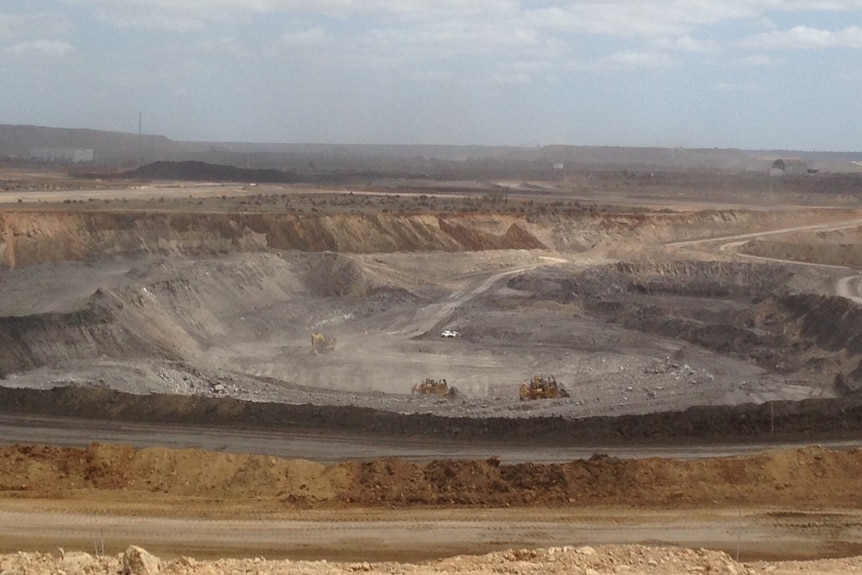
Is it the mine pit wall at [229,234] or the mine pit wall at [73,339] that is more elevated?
the mine pit wall at [229,234]

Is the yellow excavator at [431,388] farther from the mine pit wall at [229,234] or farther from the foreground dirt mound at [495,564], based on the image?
the mine pit wall at [229,234]

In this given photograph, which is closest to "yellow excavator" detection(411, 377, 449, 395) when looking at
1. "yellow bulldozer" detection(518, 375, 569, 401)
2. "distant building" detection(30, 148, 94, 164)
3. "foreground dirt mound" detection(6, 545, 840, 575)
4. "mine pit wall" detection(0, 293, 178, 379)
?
"yellow bulldozer" detection(518, 375, 569, 401)

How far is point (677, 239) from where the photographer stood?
5716 cm

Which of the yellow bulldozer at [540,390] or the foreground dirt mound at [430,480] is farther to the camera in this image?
the yellow bulldozer at [540,390]

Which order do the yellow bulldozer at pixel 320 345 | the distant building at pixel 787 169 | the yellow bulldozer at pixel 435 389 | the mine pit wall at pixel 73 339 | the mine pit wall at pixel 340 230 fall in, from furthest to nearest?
1. the distant building at pixel 787 169
2. the mine pit wall at pixel 340 230
3. the yellow bulldozer at pixel 320 345
4. the mine pit wall at pixel 73 339
5. the yellow bulldozer at pixel 435 389

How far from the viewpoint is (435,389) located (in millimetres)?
25734

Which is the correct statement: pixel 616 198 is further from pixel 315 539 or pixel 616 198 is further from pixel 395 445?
pixel 315 539

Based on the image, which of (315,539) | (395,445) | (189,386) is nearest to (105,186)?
(189,386)

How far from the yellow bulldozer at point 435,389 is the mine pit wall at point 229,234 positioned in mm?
21546

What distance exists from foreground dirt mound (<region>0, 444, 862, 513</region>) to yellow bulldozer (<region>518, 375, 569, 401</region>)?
9774 millimetres

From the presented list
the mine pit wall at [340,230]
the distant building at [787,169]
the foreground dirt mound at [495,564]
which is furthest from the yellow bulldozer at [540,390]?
the distant building at [787,169]

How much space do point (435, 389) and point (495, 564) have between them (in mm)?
15622

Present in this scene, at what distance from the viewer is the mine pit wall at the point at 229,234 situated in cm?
4250

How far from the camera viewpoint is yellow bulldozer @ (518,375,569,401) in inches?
975
